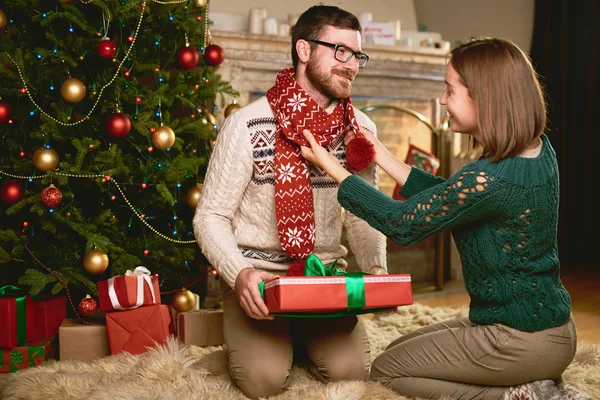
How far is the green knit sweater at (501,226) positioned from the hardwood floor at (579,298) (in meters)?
1.39

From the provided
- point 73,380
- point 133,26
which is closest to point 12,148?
point 133,26

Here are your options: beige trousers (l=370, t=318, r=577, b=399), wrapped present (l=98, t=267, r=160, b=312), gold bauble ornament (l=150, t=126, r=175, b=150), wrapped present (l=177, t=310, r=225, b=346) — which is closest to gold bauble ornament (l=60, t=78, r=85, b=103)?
gold bauble ornament (l=150, t=126, r=175, b=150)

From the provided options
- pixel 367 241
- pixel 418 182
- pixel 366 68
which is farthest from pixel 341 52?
pixel 366 68

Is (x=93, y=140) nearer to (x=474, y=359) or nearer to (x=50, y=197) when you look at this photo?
(x=50, y=197)

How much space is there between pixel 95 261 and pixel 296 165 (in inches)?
40.2

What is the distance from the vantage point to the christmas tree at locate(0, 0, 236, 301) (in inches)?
100

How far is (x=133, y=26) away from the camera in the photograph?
272 centimetres

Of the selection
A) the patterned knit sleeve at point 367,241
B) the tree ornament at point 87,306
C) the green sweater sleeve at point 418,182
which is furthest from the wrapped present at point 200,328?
the green sweater sleeve at point 418,182

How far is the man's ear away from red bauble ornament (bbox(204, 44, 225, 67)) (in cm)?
93

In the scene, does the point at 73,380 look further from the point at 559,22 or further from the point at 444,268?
the point at 559,22

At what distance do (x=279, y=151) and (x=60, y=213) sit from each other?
3.66 feet

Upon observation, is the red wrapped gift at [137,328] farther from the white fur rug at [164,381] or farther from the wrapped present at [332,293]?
the wrapped present at [332,293]

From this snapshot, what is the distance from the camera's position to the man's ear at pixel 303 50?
80.6 inches

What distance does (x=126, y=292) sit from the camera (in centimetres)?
239
